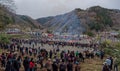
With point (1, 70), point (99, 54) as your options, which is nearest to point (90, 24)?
point (99, 54)

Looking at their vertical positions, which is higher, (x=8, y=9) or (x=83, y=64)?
(x=8, y=9)

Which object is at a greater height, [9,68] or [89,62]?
[9,68]

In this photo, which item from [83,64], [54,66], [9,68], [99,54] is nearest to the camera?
[9,68]

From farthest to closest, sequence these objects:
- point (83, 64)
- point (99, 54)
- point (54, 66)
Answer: point (99, 54)
point (83, 64)
point (54, 66)

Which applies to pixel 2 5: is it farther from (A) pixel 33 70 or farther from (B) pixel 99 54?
(A) pixel 33 70

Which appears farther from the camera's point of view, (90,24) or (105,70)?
(90,24)

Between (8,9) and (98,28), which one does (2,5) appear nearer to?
(8,9)

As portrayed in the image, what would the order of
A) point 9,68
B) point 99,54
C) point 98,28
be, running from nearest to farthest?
1. point 9,68
2. point 99,54
3. point 98,28

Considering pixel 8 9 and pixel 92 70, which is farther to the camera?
pixel 8 9

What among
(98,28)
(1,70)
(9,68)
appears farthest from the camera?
(98,28)

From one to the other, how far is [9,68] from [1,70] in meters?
4.21

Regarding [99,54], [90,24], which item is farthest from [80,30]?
[99,54]

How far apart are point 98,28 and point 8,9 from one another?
5940 inches

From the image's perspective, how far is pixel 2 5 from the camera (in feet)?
141
